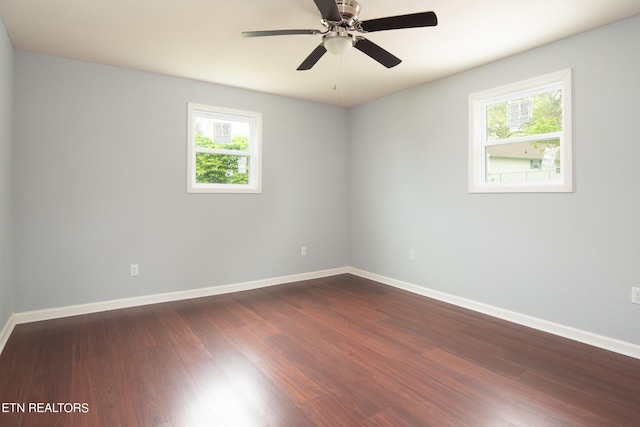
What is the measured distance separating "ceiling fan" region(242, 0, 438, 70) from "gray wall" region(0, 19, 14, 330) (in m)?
2.13

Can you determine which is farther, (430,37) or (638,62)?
(430,37)

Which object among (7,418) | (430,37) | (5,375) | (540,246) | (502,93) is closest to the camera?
(7,418)

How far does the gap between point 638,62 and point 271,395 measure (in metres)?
3.53

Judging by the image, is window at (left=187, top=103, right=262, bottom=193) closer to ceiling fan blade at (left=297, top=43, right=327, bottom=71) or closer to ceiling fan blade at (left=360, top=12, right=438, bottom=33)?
ceiling fan blade at (left=297, top=43, right=327, bottom=71)

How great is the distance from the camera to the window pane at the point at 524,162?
3.14 m

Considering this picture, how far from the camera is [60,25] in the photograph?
276cm

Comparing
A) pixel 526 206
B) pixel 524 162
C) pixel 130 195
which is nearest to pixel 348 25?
pixel 524 162

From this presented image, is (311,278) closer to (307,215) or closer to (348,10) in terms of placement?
(307,215)

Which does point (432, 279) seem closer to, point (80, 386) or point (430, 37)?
point (430, 37)

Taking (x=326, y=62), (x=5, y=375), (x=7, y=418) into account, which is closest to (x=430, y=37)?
(x=326, y=62)

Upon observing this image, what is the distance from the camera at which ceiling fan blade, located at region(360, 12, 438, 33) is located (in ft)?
6.54

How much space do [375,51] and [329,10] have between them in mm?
614

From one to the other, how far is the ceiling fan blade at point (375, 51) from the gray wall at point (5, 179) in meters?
2.77

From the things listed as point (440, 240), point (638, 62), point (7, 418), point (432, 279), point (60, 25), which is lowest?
point (7, 418)
